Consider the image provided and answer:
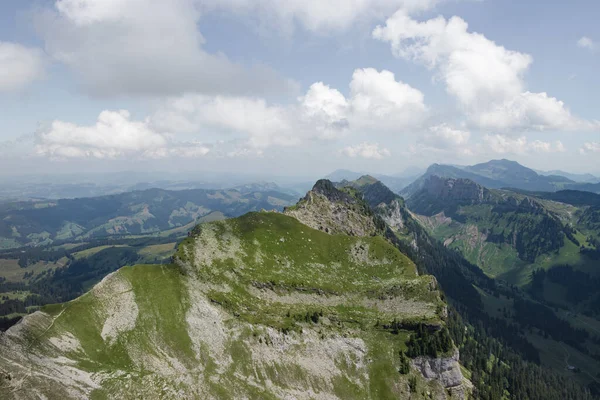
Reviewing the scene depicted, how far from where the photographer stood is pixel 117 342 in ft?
375

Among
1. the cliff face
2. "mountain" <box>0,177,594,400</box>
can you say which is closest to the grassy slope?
"mountain" <box>0,177,594,400</box>

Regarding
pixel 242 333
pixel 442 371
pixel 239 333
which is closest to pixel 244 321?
pixel 242 333

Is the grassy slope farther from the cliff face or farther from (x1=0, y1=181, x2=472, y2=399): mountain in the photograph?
the cliff face

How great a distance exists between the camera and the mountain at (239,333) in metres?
102

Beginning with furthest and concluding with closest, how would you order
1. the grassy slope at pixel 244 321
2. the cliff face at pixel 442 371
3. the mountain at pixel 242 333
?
the cliff face at pixel 442 371, the grassy slope at pixel 244 321, the mountain at pixel 242 333

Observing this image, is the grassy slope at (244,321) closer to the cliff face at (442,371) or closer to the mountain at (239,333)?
the mountain at (239,333)

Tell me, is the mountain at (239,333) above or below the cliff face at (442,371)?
above

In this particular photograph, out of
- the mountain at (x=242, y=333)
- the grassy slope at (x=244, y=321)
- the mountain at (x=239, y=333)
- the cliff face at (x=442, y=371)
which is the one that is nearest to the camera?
the mountain at (x=239, y=333)

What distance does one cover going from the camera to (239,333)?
129m

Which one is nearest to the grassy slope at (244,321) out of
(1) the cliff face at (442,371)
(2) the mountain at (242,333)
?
(2) the mountain at (242,333)

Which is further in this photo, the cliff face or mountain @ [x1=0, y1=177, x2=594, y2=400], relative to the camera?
the cliff face

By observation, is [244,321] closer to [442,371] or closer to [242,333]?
[242,333]

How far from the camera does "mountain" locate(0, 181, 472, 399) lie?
101812 mm

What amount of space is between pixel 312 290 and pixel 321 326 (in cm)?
2165
